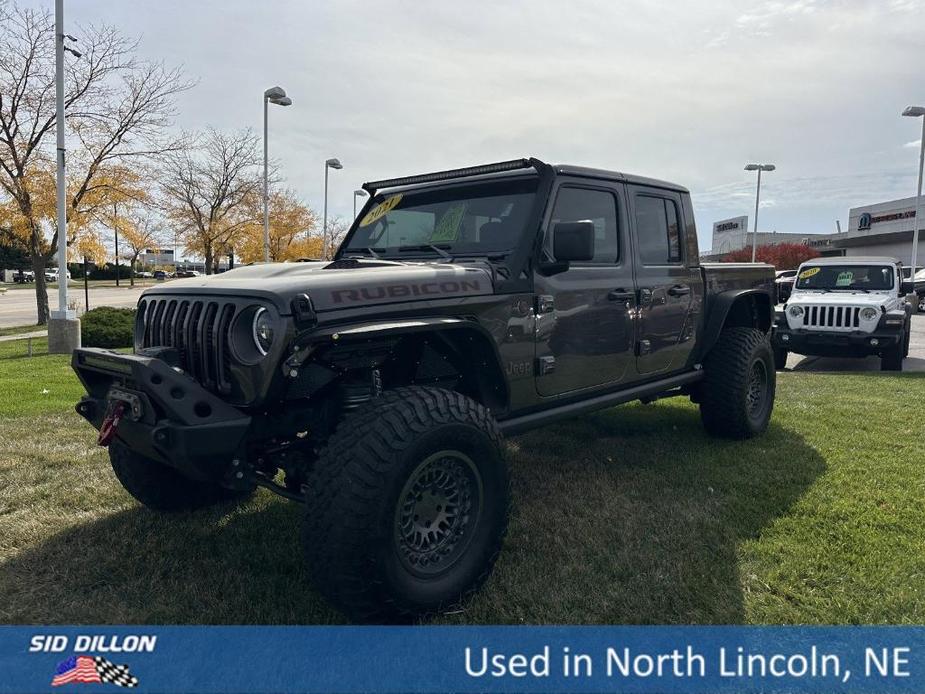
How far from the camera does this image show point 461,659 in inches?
101

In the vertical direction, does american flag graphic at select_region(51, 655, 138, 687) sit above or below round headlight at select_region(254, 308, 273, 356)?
below

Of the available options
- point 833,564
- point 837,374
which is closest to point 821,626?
point 833,564

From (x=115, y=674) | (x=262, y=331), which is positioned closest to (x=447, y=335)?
(x=262, y=331)

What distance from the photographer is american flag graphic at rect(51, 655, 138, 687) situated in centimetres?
245

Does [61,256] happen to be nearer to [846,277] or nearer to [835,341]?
[835,341]

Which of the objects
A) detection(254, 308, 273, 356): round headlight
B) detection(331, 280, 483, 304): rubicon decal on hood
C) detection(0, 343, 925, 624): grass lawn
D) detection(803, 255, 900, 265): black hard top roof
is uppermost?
detection(803, 255, 900, 265): black hard top roof

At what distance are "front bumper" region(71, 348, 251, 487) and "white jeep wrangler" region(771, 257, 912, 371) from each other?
31.6 feet

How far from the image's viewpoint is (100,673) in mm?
2473

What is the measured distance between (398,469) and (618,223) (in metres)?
2.46

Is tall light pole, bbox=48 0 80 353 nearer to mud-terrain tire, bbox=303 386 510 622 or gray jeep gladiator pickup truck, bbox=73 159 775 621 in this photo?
gray jeep gladiator pickup truck, bbox=73 159 775 621

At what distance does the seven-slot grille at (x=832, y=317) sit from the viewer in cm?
1010

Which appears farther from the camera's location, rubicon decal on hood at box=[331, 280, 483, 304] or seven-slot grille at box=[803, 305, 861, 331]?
seven-slot grille at box=[803, 305, 861, 331]

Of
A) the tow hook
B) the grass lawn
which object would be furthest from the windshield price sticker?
the tow hook

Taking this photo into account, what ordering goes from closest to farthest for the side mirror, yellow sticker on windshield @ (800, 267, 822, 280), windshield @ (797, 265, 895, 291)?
the side mirror, windshield @ (797, 265, 895, 291), yellow sticker on windshield @ (800, 267, 822, 280)
